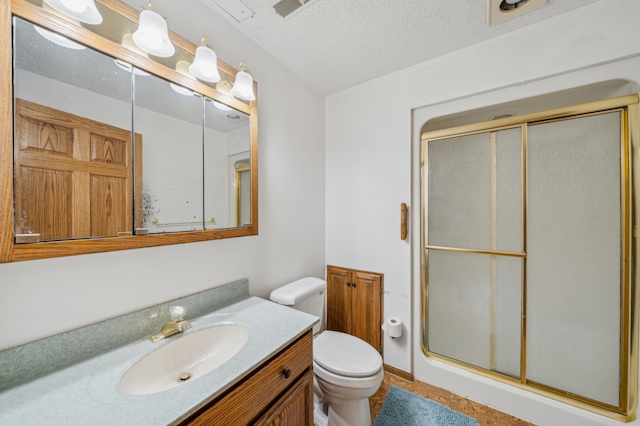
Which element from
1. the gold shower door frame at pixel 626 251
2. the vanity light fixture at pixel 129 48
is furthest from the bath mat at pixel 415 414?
the vanity light fixture at pixel 129 48

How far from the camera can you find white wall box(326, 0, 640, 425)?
1229 mm

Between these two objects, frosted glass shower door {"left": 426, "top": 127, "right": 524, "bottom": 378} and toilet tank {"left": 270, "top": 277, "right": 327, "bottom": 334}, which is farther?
frosted glass shower door {"left": 426, "top": 127, "right": 524, "bottom": 378}

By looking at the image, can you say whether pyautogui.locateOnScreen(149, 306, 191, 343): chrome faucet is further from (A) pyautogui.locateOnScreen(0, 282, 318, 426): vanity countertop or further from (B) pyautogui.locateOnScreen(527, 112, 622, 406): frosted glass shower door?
(B) pyautogui.locateOnScreen(527, 112, 622, 406): frosted glass shower door

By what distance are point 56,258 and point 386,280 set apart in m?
1.83

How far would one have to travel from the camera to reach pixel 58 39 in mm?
762

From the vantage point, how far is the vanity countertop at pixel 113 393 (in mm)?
570

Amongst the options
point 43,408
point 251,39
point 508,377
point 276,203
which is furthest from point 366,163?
point 43,408

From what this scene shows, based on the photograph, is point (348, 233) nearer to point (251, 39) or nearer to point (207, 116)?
point (207, 116)

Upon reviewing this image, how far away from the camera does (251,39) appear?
1440mm

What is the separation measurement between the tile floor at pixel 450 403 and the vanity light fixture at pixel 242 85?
2155mm

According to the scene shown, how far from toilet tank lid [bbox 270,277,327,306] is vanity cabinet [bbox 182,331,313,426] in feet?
1.21

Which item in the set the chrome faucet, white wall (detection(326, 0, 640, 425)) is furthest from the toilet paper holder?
the chrome faucet

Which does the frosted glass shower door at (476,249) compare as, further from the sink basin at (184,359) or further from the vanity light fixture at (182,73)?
the vanity light fixture at (182,73)

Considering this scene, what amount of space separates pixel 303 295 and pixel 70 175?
1222 mm
